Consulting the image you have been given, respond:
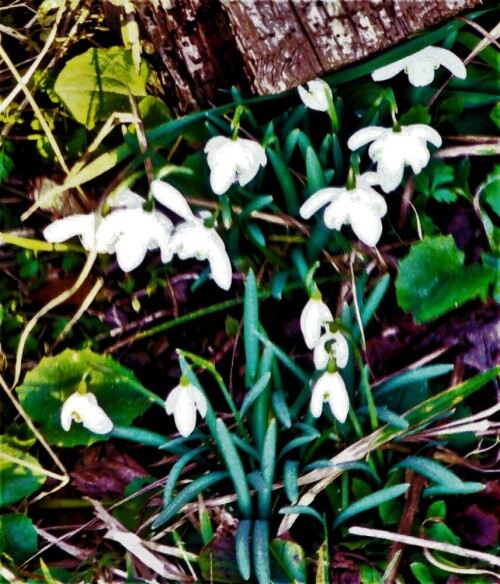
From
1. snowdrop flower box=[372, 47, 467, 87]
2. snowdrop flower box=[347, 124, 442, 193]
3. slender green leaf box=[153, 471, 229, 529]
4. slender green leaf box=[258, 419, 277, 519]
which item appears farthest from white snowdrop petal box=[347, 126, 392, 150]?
slender green leaf box=[153, 471, 229, 529]

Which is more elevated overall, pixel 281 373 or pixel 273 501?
pixel 281 373

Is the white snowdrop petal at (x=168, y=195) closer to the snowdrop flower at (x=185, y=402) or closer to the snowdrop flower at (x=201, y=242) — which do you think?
the snowdrop flower at (x=201, y=242)

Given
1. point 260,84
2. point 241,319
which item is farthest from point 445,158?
point 241,319

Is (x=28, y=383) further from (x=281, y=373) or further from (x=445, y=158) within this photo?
(x=445, y=158)

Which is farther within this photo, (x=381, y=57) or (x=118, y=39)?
(x=118, y=39)

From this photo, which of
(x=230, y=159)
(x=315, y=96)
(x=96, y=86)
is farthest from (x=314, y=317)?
(x=96, y=86)

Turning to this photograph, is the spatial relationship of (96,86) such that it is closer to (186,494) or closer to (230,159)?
(230,159)
